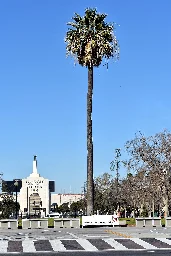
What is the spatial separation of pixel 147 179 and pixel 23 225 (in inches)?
1350

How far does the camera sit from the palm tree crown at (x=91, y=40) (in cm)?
4869

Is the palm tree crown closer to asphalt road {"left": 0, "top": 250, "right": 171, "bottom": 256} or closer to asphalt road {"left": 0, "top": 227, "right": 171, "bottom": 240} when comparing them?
asphalt road {"left": 0, "top": 227, "right": 171, "bottom": 240}

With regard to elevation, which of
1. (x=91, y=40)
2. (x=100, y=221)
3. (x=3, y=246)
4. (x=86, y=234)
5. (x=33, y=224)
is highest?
(x=91, y=40)

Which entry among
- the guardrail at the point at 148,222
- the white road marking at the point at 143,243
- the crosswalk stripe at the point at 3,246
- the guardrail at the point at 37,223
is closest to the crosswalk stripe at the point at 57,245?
the crosswalk stripe at the point at 3,246

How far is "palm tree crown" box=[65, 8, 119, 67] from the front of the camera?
48.7 m

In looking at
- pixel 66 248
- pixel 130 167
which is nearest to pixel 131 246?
pixel 66 248

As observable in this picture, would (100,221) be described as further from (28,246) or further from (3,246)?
(28,246)

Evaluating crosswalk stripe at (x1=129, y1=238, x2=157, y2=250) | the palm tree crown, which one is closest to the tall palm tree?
the palm tree crown

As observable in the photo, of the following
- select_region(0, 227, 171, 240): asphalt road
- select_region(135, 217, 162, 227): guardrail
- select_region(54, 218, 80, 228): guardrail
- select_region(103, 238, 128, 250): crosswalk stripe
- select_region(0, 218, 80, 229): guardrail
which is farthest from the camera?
select_region(135, 217, 162, 227): guardrail

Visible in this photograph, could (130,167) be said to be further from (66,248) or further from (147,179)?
(66,248)

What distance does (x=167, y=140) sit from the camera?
2648 inches

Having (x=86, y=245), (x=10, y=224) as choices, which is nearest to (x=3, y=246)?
(x=86, y=245)

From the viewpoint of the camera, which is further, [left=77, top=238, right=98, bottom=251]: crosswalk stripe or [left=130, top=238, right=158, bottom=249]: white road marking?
[left=130, top=238, right=158, bottom=249]: white road marking

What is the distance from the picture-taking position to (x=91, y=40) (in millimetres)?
48750
